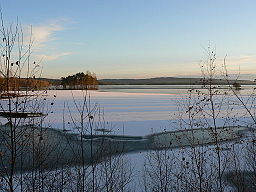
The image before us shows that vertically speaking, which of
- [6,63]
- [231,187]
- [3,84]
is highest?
[6,63]

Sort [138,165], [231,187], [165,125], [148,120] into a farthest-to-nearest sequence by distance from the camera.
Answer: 1. [148,120]
2. [165,125]
3. [138,165]
4. [231,187]

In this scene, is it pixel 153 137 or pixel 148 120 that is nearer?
pixel 153 137

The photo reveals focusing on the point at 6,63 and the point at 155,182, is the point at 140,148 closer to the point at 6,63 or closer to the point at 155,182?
the point at 155,182

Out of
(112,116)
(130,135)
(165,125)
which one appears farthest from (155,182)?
(112,116)

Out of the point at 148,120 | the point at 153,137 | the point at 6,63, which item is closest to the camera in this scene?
the point at 6,63

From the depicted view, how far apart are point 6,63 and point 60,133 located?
10.8 metres

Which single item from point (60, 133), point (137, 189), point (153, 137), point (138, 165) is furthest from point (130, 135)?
point (137, 189)

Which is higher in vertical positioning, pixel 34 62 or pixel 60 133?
pixel 34 62

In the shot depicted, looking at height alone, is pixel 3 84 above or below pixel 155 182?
above

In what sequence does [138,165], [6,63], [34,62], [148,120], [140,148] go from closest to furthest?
[6,63], [34,62], [138,165], [140,148], [148,120]

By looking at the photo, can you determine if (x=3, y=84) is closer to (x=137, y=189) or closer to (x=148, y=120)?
(x=137, y=189)

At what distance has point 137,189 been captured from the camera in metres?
7.84

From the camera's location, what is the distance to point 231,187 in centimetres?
827

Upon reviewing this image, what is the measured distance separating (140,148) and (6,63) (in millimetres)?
9109
